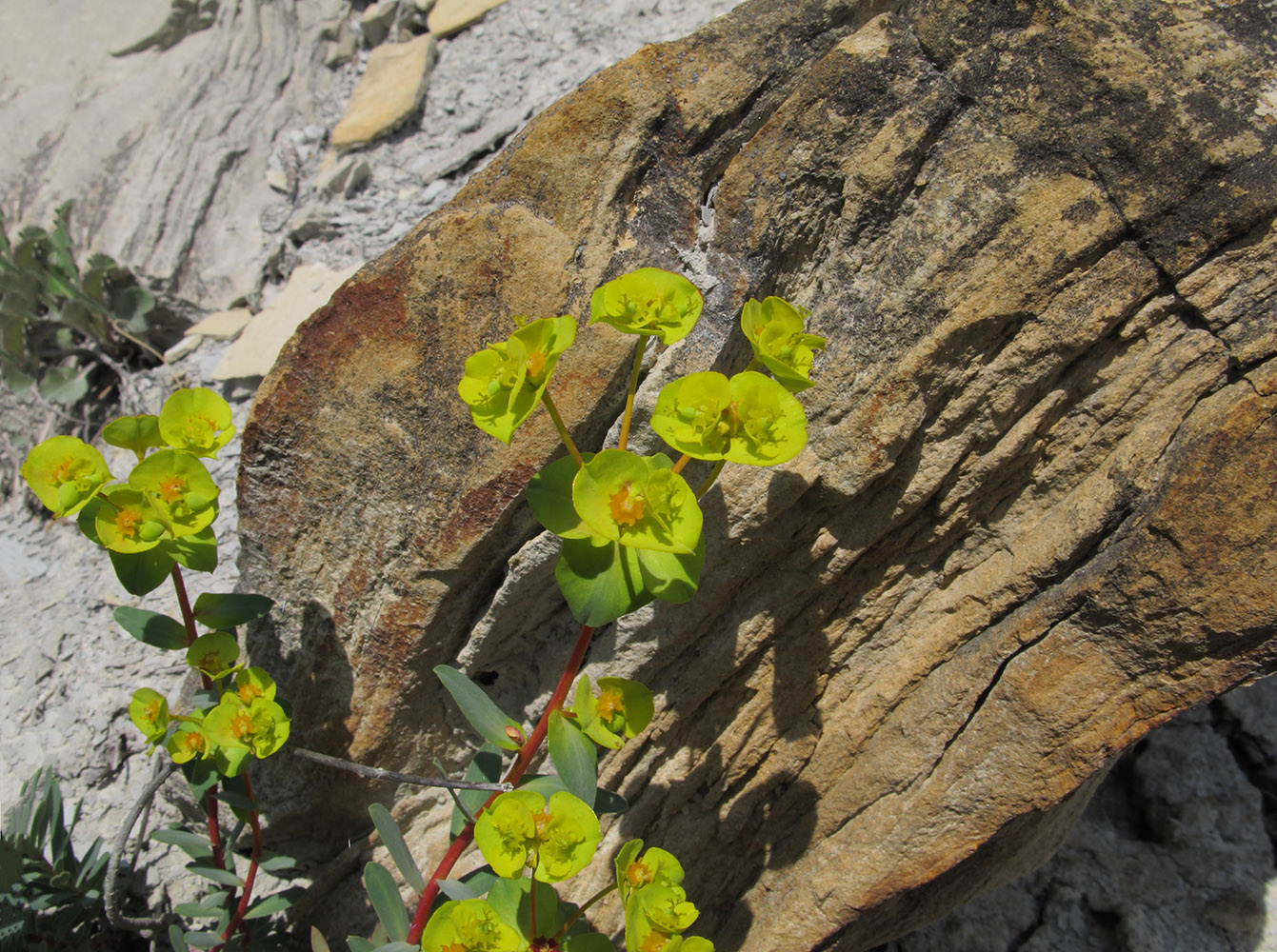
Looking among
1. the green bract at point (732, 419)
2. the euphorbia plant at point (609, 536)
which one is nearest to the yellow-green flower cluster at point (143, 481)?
the euphorbia plant at point (609, 536)

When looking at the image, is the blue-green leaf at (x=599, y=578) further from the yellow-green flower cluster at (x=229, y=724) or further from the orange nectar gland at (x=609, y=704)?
the yellow-green flower cluster at (x=229, y=724)

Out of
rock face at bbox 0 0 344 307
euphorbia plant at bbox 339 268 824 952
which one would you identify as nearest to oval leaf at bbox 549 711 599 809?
euphorbia plant at bbox 339 268 824 952

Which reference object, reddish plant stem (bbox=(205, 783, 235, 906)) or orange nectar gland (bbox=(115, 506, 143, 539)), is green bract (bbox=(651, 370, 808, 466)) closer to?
orange nectar gland (bbox=(115, 506, 143, 539))

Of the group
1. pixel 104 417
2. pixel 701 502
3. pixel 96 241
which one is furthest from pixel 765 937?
pixel 96 241

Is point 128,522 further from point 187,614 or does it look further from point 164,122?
point 164,122

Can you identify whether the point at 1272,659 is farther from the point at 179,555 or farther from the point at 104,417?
the point at 104,417

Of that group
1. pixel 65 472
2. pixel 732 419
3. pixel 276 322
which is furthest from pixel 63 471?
pixel 276 322
